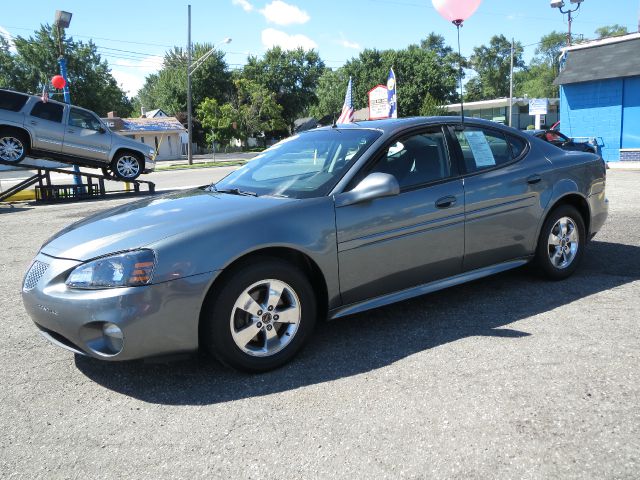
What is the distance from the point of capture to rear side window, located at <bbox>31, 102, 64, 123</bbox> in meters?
14.2

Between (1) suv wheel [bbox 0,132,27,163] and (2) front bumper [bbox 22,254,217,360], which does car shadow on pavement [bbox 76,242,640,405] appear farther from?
(1) suv wheel [bbox 0,132,27,163]

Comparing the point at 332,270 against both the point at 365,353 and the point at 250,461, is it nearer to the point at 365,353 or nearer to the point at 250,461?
the point at 365,353

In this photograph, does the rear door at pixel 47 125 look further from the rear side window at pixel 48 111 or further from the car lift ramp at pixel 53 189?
the car lift ramp at pixel 53 189

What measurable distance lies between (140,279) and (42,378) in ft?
3.65

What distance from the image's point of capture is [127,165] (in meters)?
16.3

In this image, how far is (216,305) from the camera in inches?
122

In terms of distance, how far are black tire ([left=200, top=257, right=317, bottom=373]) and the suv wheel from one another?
1319cm

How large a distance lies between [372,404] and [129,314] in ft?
4.55

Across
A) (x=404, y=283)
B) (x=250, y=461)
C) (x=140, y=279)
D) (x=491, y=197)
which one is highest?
(x=491, y=197)

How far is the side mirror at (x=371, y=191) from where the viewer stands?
11.7 feet

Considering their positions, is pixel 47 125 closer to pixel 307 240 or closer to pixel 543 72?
pixel 307 240

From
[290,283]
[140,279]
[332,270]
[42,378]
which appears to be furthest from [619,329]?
[42,378]

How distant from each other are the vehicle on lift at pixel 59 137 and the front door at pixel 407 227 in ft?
42.8

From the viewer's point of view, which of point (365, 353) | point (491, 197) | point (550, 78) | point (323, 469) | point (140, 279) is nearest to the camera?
point (323, 469)
